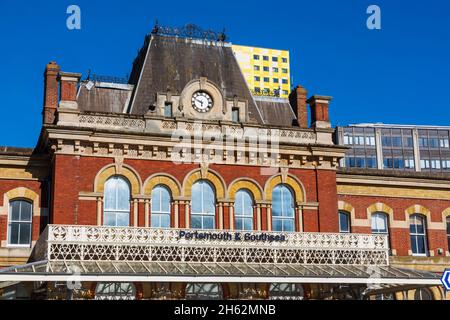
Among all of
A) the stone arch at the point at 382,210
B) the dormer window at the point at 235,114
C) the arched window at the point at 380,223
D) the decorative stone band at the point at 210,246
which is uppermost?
the dormer window at the point at 235,114

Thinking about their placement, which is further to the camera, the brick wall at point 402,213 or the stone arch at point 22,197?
the brick wall at point 402,213

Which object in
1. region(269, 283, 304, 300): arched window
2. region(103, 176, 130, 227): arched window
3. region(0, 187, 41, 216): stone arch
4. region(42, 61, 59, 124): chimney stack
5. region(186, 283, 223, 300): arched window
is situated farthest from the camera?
region(42, 61, 59, 124): chimney stack

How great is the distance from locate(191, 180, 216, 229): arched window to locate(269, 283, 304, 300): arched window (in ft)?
11.6

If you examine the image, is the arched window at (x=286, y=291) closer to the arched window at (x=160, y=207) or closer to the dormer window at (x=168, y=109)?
the arched window at (x=160, y=207)

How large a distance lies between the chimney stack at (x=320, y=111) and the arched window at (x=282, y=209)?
3.39 metres

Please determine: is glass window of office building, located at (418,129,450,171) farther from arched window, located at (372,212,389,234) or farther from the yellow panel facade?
arched window, located at (372,212,389,234)

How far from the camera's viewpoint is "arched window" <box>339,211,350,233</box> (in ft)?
102

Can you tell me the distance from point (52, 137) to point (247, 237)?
27.6 feet

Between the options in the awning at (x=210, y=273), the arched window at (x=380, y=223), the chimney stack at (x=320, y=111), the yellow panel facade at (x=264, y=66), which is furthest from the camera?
the yellow panel facade at (x=264, y=66)

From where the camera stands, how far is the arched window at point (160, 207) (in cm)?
2669

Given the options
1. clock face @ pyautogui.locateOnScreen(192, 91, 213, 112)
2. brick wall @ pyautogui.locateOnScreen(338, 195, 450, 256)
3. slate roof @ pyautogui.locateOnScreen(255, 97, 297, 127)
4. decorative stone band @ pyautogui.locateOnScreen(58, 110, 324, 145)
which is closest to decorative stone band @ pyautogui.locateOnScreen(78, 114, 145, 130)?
decorative stone band @ pyautogui.locateOnScreen(58, 110, 324, 145)

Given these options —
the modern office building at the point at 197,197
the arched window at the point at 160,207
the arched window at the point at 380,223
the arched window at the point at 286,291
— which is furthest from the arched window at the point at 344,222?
the arched window at the point at 160,207
